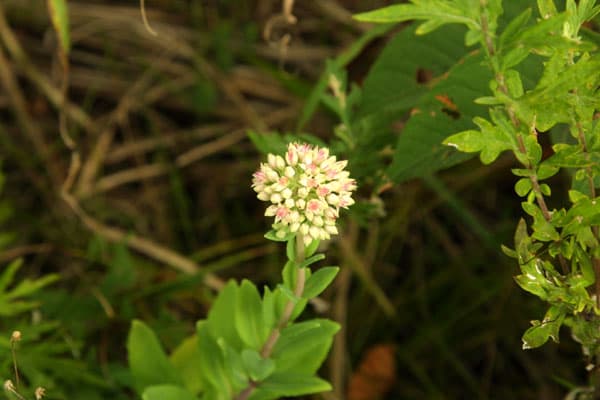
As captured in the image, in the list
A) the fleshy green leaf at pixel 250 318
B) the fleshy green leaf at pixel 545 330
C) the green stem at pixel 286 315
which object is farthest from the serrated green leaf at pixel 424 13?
the fleshy green leaf at pixel 250 318

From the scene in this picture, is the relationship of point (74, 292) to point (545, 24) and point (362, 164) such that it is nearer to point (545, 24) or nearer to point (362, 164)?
point (362, 164)

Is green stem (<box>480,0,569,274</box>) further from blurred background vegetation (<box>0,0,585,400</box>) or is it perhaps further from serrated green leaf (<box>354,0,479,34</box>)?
blurred background vegetation (<box>0,0,585,400</box>)

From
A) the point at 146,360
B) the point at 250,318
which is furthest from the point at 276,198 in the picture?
the point at 146,360

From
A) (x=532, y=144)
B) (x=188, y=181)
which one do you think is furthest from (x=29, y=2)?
(x=532, y=144)

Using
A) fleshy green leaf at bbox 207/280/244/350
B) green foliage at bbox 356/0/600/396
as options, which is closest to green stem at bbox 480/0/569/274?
green foliage at bbox 356/0/600/396

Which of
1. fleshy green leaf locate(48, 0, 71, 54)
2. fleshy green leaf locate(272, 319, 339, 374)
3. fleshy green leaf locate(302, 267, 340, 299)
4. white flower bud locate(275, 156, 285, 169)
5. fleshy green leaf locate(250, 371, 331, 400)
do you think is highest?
fleshy green leaf locate(48, 0, 71, 54)

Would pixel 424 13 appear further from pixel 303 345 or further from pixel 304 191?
pixel 303 345
